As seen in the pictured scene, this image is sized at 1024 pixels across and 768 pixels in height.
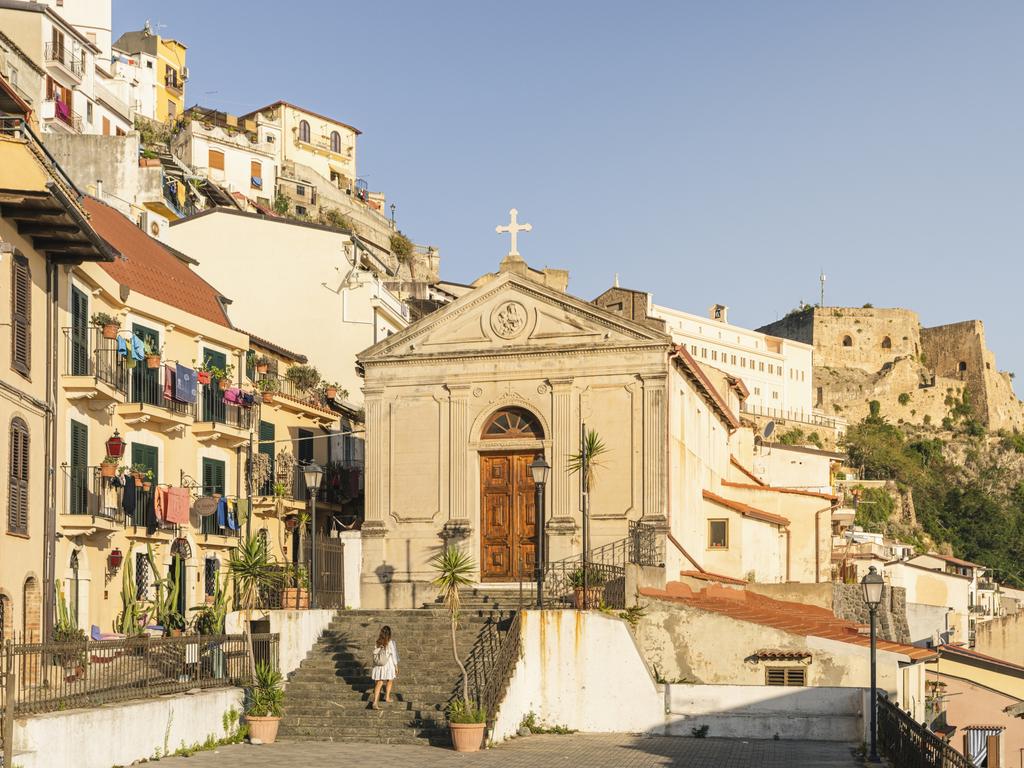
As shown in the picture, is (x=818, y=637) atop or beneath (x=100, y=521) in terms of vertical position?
beneath

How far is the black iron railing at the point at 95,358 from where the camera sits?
2709 cm

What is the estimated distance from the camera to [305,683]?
86.4 ft

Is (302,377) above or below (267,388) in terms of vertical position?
above

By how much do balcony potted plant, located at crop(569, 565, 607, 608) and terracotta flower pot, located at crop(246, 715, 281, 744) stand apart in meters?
6.71

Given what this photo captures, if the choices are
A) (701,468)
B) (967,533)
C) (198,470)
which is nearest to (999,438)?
(967,533)

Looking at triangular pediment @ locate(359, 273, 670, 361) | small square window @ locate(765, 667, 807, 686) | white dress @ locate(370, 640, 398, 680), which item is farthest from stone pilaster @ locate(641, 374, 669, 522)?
white dress @ locate(370, 640, 398, 680)

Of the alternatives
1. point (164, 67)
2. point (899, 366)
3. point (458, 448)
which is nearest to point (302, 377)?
point (458, 448)

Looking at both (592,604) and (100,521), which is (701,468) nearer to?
(592,604)

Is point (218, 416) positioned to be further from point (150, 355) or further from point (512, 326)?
point (512, 326)

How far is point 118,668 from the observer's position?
2119cm

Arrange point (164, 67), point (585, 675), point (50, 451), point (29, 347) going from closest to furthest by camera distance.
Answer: point (29, 347) < point (50, 451) < point (585, 675) < point (164, 67)

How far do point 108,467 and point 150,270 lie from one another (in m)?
7.22

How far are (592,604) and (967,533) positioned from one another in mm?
110577

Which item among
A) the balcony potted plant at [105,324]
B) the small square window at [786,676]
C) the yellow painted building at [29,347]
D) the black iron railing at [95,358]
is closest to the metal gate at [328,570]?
the black iron railing at [95,358]
